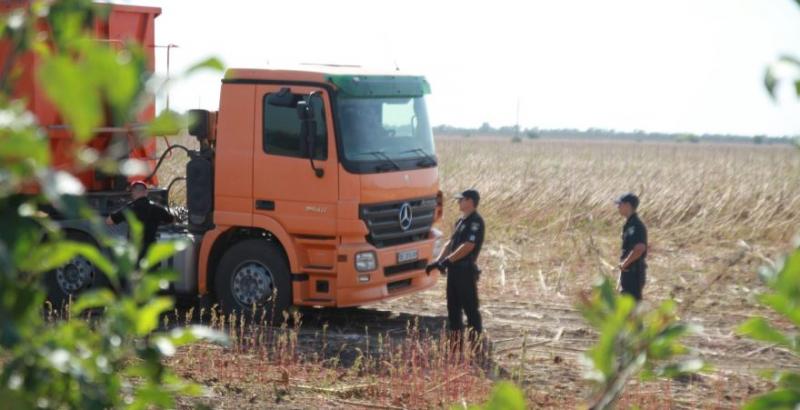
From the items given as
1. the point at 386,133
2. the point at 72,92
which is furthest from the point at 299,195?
the point at 72,92

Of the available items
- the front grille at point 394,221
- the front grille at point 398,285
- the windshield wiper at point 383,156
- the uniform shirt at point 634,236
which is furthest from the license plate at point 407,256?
the uniform shirt at point 634,236

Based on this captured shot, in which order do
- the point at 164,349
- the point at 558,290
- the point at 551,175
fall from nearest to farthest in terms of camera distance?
the point at 164,349 < the point at 558,290 < the point at 551,175

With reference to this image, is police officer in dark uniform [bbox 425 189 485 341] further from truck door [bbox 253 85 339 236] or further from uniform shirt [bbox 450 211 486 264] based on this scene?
truck door [bbox 253 85 339 236]

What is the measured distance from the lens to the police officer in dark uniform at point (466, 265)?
412 inches

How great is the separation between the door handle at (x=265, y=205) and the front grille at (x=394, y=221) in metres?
0.82

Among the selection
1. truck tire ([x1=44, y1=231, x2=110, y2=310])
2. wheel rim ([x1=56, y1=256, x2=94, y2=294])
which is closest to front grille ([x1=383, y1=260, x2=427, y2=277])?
truck tire ([x1=44, y1=231, x2=110, y2=310])

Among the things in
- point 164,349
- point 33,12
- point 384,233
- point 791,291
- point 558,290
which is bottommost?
point 558,290

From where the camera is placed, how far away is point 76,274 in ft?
37.3

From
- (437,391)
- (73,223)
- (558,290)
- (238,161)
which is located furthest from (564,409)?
(558,290)

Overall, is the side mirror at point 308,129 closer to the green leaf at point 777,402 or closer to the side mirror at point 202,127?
the side mirror at point 202,127

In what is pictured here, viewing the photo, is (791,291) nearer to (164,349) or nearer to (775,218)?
(164,349)

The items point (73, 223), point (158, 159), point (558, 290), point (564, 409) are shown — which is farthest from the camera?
point (558, 290)

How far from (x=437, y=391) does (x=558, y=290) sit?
6154 millimetres

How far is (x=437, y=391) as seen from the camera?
8.31 m
